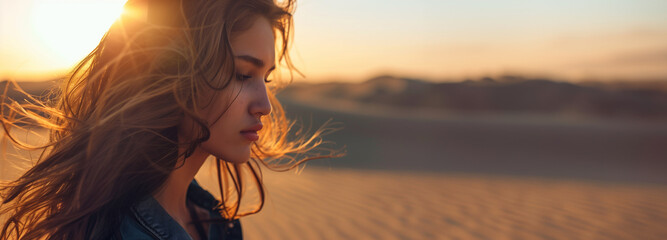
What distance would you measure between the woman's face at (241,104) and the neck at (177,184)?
0.48 feet

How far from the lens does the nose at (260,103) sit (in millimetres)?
1395

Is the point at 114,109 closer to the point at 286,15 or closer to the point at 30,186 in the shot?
the point at 30,186

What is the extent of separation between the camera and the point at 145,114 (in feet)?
4.19

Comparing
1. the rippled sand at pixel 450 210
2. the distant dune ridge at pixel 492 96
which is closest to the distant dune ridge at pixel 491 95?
the distant dune ridge at pixel 492 96

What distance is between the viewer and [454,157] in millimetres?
13969

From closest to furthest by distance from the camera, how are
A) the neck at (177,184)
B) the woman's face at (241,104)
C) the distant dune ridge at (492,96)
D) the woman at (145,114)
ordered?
the woman at (145,114)
the woman's face at (241,104)
the neck at (177,184)
the distant dune ridge at (492,96)

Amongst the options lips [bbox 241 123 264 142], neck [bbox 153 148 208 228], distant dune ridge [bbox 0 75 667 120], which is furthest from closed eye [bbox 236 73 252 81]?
distant dune ridge [bbox 0 75 667 120]

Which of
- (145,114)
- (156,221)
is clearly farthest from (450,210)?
(145,114)

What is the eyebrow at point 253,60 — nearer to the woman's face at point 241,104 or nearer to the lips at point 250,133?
the woman's face at point 241,104

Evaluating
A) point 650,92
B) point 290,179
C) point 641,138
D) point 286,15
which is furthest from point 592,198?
point 650,92

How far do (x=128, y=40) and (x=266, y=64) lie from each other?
0.37m

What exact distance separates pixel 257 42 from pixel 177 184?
54cm

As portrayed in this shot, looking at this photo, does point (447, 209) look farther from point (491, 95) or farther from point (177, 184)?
point (491, 95)

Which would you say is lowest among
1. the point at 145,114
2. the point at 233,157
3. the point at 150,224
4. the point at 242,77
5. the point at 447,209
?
the point at 447,209
